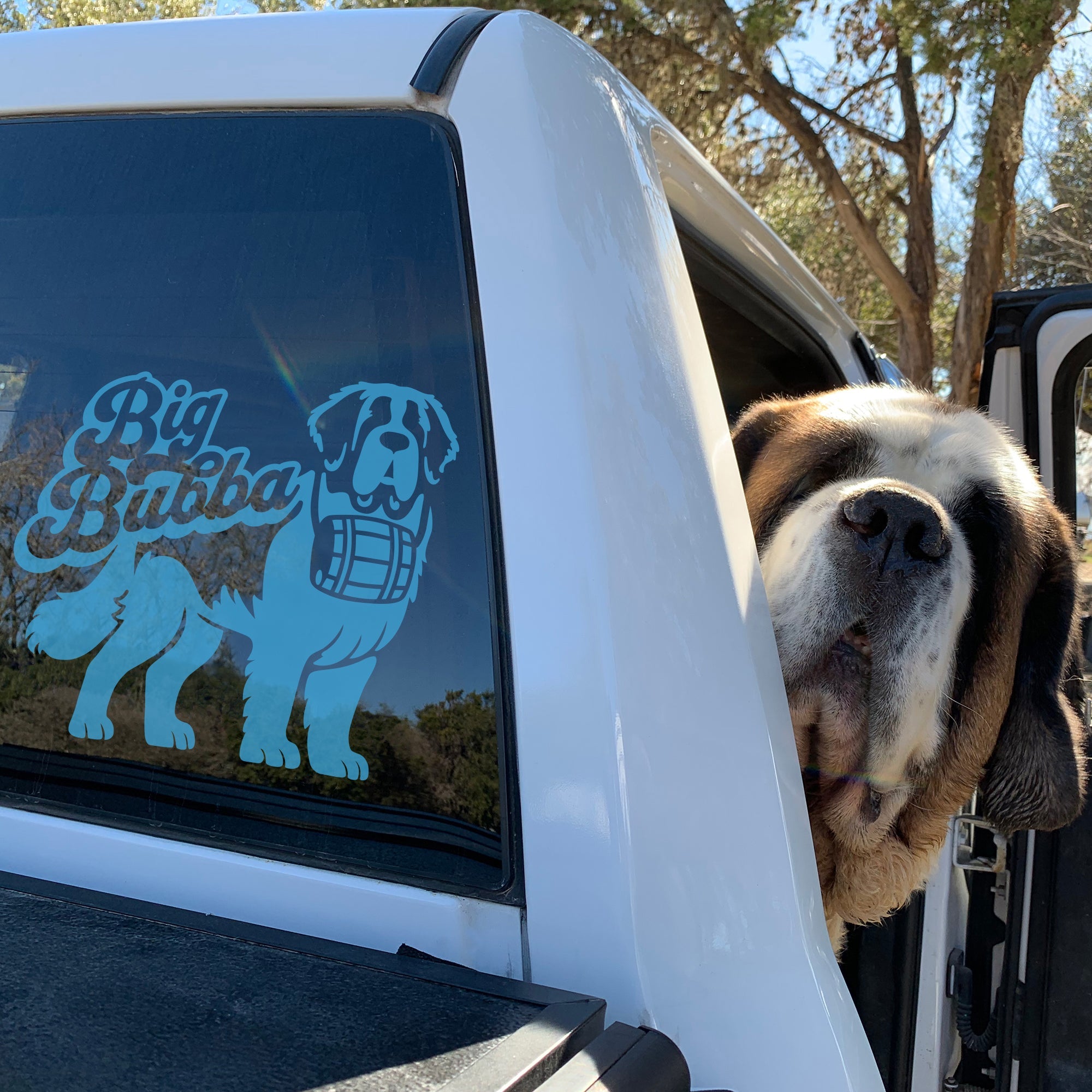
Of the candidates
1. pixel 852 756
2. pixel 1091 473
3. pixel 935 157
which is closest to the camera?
pixel 852 756

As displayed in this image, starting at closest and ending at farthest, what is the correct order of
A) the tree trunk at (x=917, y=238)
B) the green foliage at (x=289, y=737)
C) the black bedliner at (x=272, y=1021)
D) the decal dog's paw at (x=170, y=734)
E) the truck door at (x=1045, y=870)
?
the black bedliner at (x=272, y=1021)
the green foliage at (x=289, y=737)
the decal dog's paw at (x=170, y=734)
the truck door at (x=1045, y=870)
the tree trunk at (x=917, y=238)

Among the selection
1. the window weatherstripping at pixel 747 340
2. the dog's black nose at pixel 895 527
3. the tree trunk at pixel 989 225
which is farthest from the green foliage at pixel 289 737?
the tree trunk at pixel 989 225

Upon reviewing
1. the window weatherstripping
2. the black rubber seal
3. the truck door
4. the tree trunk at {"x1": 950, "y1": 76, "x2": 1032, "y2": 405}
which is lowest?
the truck door

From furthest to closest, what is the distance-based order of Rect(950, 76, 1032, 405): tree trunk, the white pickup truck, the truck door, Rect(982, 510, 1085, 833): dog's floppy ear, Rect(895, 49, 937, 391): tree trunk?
1. Rect(895, 49, 937, 391): tree trunk
2. Rect(950, 76, 1032, 405): tree trunk
3. the truck door
4. Rect(982, 510, 1085, 833): dog's floppy ear
5. the white pickup truck

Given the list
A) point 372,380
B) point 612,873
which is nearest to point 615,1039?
point 612,873

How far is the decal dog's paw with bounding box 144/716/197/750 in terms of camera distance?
1201 millimetres

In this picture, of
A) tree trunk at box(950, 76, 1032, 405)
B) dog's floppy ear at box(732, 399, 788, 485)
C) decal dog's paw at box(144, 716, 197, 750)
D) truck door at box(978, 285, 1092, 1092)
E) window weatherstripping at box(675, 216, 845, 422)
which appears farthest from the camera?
tree trunk at box(950, 76, 1032, 405)

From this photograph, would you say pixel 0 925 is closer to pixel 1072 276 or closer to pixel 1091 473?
pixel 1091 473

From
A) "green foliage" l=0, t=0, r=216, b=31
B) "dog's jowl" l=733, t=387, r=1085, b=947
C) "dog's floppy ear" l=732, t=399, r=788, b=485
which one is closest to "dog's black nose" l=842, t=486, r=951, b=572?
"dog's jowl" l=733, t=387, r=1085, b=947

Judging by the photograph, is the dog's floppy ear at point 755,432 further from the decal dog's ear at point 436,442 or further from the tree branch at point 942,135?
the tree branch at point 942,135

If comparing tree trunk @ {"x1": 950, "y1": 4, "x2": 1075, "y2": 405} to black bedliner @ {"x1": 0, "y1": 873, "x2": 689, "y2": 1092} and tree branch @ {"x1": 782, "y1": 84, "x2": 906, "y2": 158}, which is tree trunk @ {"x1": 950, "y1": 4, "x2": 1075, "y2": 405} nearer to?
tree branch @ {"x1": 782, "y1": 84, "x2": 906, "y2": 158}

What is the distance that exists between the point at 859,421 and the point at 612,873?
142 cm

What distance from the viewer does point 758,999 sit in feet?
3.29

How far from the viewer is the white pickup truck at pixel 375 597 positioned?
38.7 inches
